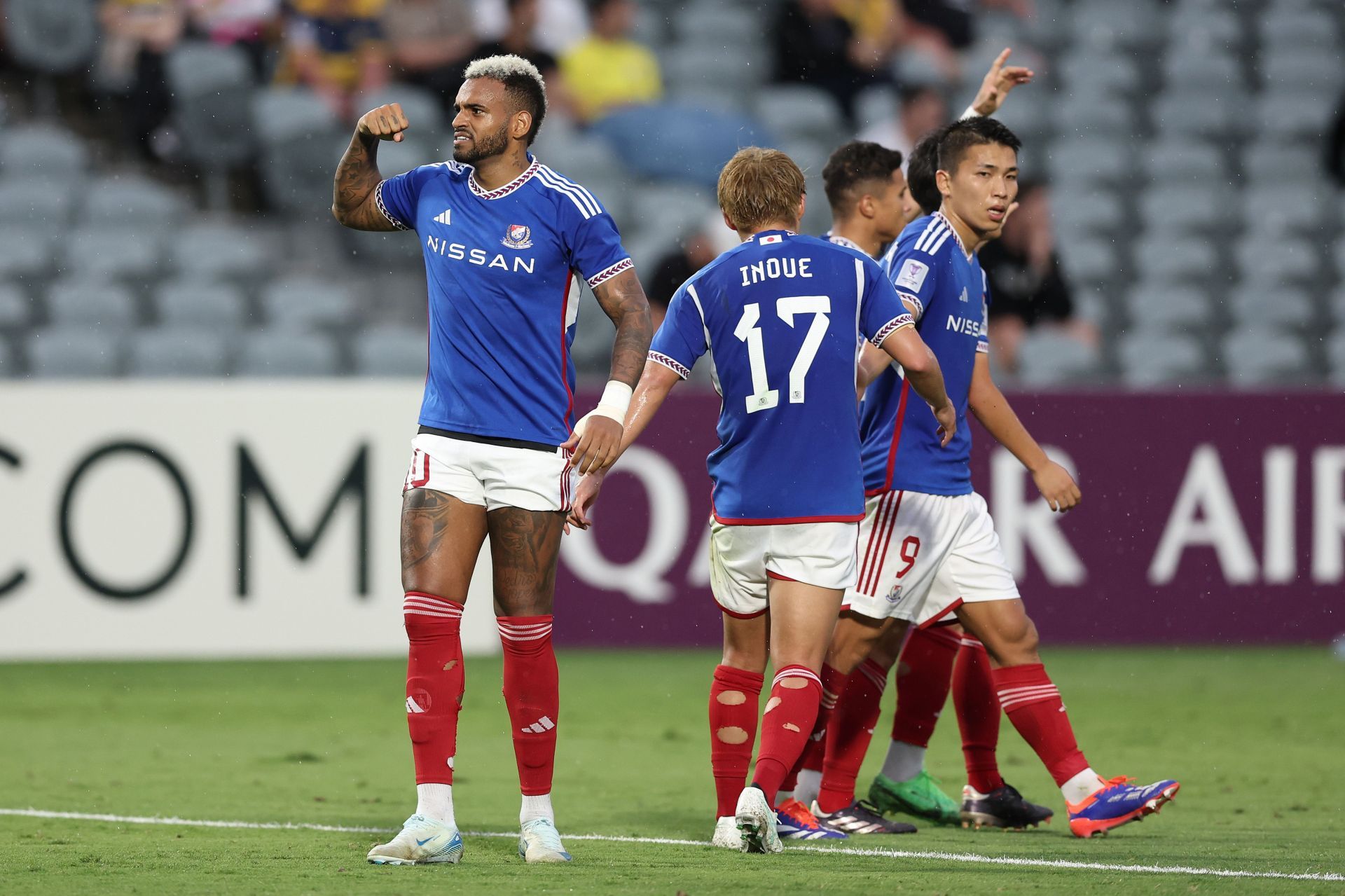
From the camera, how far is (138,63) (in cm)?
1210

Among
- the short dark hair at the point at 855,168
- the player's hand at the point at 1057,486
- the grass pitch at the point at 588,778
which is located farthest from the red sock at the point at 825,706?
the short dark hair at the point at 855,168

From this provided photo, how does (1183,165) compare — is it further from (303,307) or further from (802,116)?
(303,307)

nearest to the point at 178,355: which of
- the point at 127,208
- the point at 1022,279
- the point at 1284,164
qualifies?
the point at 127,208

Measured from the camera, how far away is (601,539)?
31.7 feet

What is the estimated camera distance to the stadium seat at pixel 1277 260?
43.3ft

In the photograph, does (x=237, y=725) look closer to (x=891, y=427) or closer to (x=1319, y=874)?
(x=891, y=427)

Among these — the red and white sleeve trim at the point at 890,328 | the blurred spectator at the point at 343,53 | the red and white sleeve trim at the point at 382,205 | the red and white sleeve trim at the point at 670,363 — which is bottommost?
the red and white sleeve trim at the point at 670,363

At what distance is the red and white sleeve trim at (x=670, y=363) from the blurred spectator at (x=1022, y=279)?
6.17 m

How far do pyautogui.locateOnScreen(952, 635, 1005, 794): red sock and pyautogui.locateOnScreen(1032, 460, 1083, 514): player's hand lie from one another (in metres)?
0.53

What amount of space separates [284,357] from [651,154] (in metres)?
3.53

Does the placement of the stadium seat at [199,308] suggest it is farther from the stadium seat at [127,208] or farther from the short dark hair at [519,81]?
the short dark hair at [519,81]

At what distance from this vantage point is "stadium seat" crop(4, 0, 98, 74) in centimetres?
1223

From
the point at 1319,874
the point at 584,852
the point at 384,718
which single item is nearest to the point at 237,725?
the point at 384,718

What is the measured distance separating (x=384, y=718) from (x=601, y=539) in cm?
201
